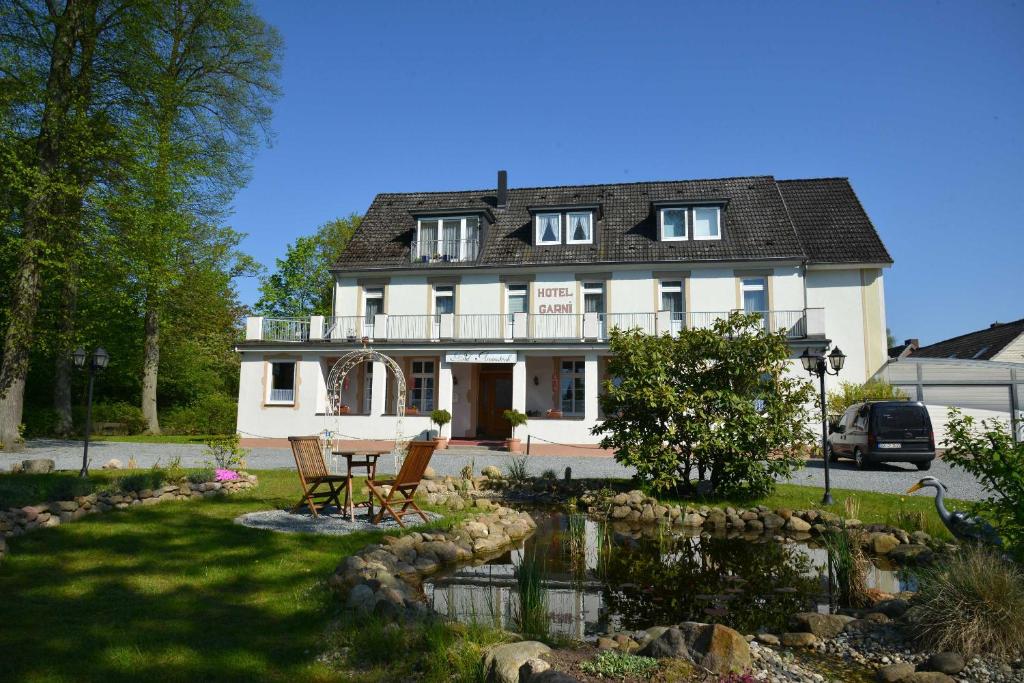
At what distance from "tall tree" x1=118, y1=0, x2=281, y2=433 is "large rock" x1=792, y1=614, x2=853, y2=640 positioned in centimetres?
1733

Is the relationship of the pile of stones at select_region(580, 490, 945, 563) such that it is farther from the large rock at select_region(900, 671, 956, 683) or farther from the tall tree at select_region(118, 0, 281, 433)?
the tall tree at select_region(118, 0, 281, 433)

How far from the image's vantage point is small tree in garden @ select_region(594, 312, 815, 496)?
1041 cm

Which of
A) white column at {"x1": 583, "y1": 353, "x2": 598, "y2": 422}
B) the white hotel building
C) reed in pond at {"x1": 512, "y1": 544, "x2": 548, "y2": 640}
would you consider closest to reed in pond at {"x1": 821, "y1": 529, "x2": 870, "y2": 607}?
reed in pond at {"x1": 512, "y1": 544, "x2": 548, "y2": 640}

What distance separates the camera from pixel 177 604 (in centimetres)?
473

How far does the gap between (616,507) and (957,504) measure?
4456mm

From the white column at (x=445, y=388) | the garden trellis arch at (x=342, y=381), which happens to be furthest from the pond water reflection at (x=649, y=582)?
the white column at (x=445, y=388)

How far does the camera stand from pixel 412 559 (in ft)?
21.4

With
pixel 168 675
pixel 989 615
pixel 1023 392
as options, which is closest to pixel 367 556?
pixel 168 675

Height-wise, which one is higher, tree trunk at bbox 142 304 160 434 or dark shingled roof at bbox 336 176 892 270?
dark shingled roof at bbox 336 176 892 270

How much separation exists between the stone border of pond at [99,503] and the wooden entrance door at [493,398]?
43.5ft

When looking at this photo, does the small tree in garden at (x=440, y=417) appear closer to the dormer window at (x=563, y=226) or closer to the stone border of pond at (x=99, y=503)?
the dormer window at (x=563, y=226)

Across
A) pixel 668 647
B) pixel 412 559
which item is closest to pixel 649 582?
pixel 412 559

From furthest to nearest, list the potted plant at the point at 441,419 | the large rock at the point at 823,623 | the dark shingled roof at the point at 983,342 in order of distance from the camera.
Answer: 1. the dark shingled roof at the point at 983,342
2. the potted plant at the point at 441,419
3. the large rock at the point at 823,623

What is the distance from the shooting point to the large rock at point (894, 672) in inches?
157
